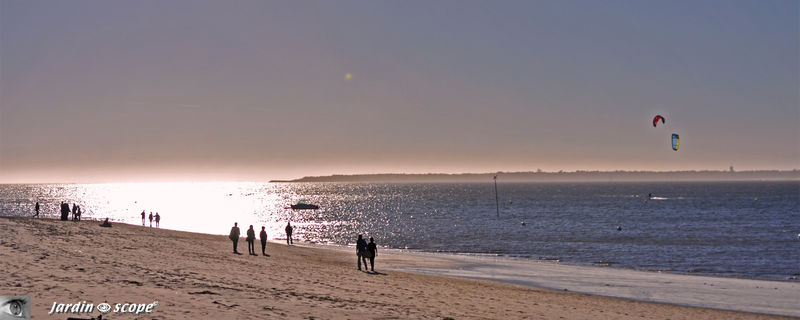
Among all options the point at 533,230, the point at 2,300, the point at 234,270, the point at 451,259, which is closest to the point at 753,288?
the point at 451,259

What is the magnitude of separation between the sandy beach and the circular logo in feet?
0.82

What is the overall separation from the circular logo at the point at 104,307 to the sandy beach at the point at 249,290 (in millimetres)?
250

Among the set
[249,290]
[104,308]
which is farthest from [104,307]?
[249,290]

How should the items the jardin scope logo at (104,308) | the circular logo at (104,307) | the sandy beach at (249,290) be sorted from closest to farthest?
the jardin scope logo at (104,308) < the circular logo at (104,307) < the sandy beach at (249,290)

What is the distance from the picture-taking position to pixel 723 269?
35.3 meters

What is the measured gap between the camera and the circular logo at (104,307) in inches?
450

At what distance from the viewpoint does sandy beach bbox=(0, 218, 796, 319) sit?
13016mm

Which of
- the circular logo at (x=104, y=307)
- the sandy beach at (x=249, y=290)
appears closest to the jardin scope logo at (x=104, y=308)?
the circular logo at (x=104, y=307)

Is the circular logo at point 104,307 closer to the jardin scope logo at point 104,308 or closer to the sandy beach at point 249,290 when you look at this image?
the jardin scope logo at point 104,308

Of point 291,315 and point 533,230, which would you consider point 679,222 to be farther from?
point 291,315

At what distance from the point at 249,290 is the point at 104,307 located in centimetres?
496

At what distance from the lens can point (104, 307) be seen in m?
11.7

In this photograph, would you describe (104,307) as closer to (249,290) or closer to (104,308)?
(104,308)

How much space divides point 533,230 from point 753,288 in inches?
1546
